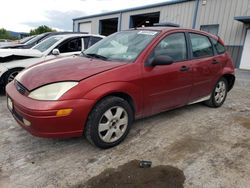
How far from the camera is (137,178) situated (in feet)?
8.05

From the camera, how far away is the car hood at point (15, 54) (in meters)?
5.27

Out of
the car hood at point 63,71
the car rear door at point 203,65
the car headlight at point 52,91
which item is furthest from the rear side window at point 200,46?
the car headlight at point 52,91

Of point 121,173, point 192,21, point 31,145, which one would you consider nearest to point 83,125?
point 121,173

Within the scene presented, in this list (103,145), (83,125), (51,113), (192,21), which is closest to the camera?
(51,113)

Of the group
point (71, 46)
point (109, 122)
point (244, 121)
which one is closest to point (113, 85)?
point (109, 122)

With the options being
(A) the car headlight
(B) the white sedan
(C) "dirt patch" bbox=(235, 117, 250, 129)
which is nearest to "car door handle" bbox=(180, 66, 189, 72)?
(C) "dirt patch" bbox=(235, 117, 250, 129)

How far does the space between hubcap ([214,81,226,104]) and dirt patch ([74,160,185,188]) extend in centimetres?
266

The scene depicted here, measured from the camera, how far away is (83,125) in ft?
8.98

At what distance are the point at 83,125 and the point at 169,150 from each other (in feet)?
3.87

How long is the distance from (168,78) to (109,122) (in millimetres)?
1176

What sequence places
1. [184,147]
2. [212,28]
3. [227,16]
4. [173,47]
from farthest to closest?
[212,28] < [227,16] < [173,47] < [184,147]

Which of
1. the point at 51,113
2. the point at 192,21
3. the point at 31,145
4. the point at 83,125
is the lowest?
the point at 31,145

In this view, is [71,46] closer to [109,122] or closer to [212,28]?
[109,122]

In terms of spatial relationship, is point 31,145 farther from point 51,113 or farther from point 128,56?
point 128,56
